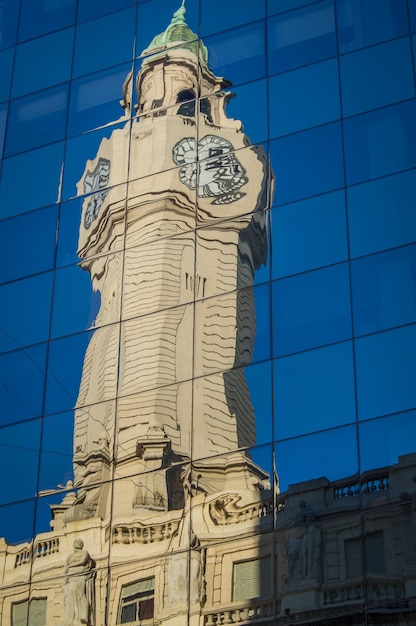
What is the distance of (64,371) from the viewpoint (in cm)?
4347

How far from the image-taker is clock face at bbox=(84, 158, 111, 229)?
46.3 meters

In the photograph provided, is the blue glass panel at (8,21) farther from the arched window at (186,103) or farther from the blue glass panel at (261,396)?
the blue glass panel at (261,396)

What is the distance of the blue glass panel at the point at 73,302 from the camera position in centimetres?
4416

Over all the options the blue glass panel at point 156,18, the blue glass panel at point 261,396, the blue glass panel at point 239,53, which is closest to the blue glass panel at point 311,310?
the blue glass panel at point 261,396

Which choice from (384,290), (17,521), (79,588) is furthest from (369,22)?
(79,588)

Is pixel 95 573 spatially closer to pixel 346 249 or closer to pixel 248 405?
pixel 248 405

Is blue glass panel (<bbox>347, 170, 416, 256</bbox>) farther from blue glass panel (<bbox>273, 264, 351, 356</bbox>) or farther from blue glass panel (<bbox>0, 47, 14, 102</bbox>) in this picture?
blue glass panel (<bbox>0, 47, 14, 102</bbox>)

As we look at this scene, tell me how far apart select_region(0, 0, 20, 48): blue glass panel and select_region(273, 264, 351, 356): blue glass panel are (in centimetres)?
1624

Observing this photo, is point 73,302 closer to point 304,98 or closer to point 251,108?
point 251,108

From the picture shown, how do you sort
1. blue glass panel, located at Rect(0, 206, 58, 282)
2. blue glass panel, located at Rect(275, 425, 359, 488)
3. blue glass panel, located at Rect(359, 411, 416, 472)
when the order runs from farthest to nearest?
1. blue glass panel, located at Rect(0, 206, 58, 282)
2. blue glass panel, located at Rect(275, 425, 359, 488)
3. blue glass panel, located at Rect(359, 411, 416, 472)

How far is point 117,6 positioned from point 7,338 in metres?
12.9

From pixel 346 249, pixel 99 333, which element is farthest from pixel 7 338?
pixel 346 249

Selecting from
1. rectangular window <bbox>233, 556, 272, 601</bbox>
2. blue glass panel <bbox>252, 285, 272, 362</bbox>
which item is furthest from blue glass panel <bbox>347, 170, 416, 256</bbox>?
rectangular window <bbox>233, 556, 272, 601</bbox>

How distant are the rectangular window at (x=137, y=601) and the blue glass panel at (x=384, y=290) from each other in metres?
8.81
